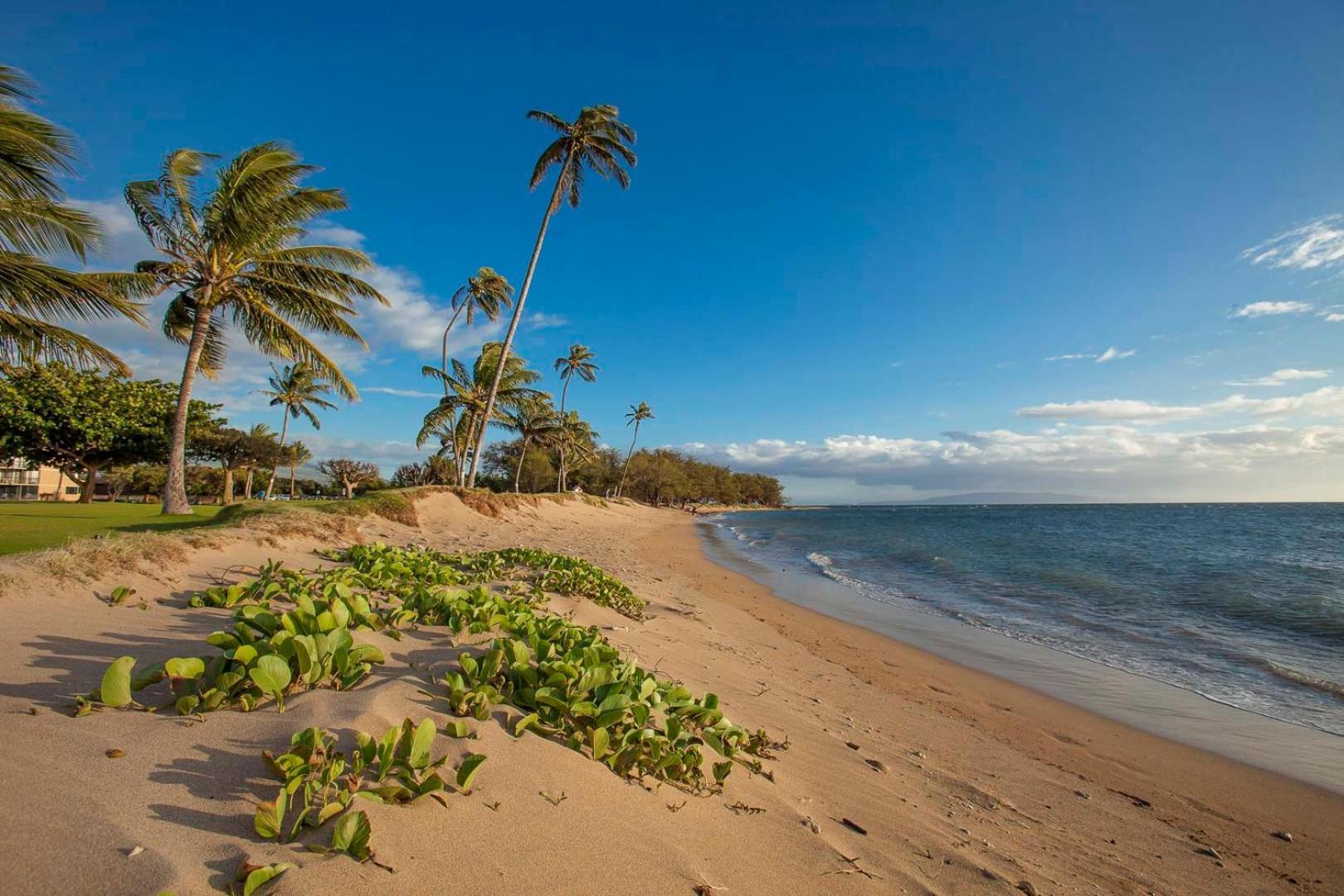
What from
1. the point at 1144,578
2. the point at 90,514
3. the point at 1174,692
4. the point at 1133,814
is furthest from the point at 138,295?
the point at 1144,578

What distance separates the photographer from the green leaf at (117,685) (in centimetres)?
241

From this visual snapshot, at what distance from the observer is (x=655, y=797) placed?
2.74m

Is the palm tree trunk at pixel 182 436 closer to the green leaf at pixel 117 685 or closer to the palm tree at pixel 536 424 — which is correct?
the green leaf at pixel 117 685

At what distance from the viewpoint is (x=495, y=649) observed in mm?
3471

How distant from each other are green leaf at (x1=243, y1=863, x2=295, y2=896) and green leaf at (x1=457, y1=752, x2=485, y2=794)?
694 mm

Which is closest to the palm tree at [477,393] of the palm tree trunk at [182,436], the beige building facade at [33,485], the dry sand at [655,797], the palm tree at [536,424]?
the palm tree at [536,424]

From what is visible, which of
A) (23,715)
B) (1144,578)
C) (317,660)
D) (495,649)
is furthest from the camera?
(1144,578)


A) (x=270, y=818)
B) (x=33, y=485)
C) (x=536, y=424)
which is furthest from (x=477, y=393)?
(x=33, y=485)

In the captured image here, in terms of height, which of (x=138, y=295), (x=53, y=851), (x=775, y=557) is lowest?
(x=775, y=557)

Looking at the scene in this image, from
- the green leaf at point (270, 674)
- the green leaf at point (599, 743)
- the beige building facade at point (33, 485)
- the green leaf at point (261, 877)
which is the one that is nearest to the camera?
the green leaf at point (261, 877)

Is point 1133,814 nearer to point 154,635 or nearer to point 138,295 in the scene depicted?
point 154,635

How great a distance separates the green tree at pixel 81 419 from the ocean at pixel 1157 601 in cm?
2802

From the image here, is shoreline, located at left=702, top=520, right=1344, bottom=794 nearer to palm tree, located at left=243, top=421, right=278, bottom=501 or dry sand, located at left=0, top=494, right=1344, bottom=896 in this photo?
dry sand, located at left=0, top=494, right=1344, bottom=896

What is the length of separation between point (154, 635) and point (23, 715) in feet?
4.83
